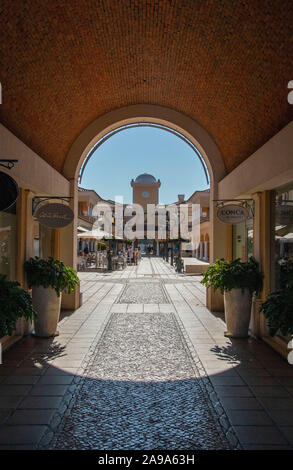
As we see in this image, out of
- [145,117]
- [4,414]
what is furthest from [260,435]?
[145,117]

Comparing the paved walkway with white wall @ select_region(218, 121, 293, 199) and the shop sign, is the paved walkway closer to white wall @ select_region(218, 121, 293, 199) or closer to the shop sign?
the shop sign

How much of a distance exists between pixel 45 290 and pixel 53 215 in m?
1.52

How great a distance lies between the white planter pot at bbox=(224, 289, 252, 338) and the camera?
6457 millimetres

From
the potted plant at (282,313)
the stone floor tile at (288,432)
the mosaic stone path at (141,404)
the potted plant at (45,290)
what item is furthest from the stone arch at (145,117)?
the stone floor tile at (288,432)

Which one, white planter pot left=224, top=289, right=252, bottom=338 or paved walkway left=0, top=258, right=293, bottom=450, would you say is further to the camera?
white planter pot left=224, top=289, right=252, bottom=338

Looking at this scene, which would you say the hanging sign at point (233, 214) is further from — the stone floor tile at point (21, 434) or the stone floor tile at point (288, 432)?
the stone floor tile at point (21, 434)

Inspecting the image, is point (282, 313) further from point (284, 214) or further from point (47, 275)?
point (47, 275)

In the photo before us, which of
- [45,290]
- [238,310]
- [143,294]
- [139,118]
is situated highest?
[139,118]

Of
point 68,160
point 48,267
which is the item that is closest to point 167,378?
point 48,267

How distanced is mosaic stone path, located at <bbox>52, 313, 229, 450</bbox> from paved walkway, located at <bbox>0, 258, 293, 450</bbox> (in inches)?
0.4

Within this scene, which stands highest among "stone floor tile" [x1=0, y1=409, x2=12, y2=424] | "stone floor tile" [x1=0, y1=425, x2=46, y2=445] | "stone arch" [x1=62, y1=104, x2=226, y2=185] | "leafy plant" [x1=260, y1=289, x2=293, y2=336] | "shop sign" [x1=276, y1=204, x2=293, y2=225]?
"stone arch" [x1=62, y1=104, x2=226, y2=185]

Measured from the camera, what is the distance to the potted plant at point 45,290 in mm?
6398

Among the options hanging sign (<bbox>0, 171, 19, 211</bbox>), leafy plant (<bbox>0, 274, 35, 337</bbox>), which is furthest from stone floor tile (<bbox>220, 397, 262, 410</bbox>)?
hanging sign (<bbox>0, 171, 19, 211</bbox>)

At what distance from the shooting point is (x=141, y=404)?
3801 millimetres
